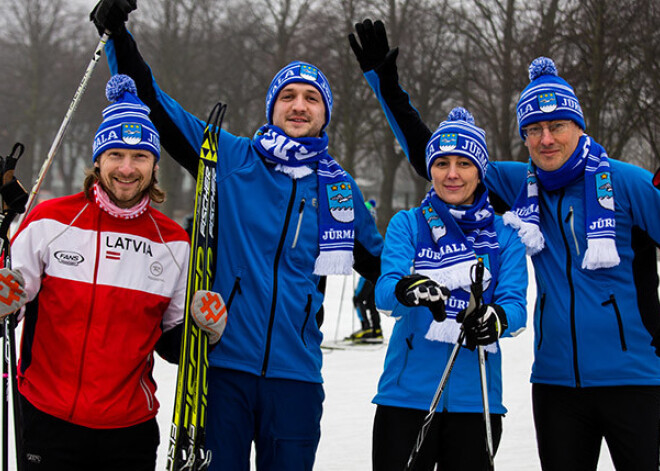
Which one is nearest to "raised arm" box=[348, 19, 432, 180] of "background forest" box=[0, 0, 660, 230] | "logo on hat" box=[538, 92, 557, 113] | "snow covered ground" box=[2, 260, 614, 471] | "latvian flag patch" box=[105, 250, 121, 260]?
"logo on hat" box=[538, 92, 557, 113]

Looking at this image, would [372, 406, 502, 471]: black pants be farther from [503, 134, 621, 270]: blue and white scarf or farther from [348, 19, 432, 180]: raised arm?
[348, 19, 432, 180]: raised arm

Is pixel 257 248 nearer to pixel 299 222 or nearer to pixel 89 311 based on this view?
pixel 299 222

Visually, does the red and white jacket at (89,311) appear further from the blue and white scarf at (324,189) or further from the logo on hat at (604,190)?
the logo on hat at (604,190)

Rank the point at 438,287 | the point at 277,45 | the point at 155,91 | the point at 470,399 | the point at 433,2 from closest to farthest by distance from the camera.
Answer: the point at 438,287 < the point at 470,399 < the point at 155,91 < the point at 433,2 < the point at 277,45

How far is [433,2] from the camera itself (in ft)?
89.7

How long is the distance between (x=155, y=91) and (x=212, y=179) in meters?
0.50

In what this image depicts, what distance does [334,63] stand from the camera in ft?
92.5

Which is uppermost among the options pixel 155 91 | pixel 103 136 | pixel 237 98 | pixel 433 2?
pixel 433 2

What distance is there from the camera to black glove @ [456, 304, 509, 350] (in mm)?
2439

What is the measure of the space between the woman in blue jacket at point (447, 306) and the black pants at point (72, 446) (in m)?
0.93

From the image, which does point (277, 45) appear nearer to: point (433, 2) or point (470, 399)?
point (433, 2)

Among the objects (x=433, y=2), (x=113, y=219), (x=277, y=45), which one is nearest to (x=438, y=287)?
(x=113, y=219)

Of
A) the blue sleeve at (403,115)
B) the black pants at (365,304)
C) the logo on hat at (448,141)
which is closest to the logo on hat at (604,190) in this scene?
the logo on hat at (448,141)

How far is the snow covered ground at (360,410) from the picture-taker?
496 centimetres
